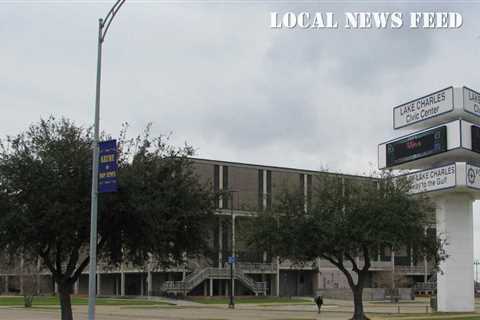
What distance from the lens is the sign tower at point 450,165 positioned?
61.4m

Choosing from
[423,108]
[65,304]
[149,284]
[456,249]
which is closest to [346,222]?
[65,304]

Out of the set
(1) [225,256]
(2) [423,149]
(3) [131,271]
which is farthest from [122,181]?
(3) [131,271]

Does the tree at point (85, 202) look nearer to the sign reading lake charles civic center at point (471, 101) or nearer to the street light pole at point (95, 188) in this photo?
the street light pole at point (95, 188)

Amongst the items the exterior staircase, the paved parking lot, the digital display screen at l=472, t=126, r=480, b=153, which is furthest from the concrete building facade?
the digital display screen at l=472, t=126, r=480, b=153

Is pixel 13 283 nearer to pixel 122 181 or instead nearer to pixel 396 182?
pixel 396 182

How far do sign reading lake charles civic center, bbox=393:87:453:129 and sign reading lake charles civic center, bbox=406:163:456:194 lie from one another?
4.55 meters

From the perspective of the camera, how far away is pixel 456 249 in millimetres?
64500

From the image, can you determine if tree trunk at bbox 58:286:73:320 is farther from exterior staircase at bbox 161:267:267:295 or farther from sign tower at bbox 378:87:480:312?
exterior staircase at bbox 161:267:267:295

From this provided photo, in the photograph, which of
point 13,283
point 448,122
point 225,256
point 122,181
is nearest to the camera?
point 122,181

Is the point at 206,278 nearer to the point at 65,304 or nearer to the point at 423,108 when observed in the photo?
the point at 423,108

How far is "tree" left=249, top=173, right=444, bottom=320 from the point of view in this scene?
1486 inches

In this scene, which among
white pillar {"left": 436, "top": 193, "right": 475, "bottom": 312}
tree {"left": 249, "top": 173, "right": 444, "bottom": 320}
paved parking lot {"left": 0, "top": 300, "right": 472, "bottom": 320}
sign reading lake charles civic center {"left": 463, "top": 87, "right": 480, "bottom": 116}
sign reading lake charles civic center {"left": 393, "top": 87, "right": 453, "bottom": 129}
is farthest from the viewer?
white pillar {"left": 436, "top": 193, "right": 475, "bottom": 312}

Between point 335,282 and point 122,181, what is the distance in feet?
302

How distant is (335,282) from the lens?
376ft
